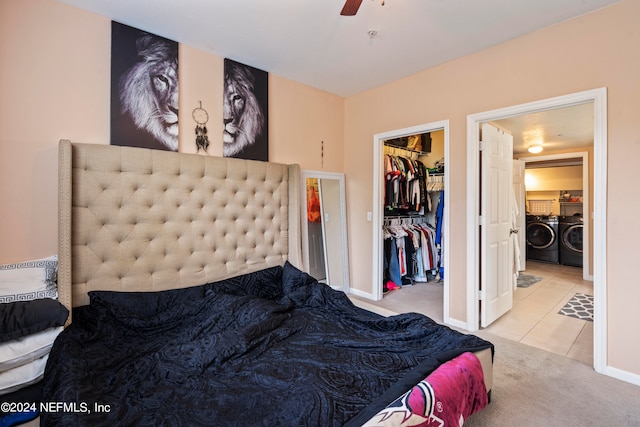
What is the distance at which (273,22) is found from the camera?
2.23m

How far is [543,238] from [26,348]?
A: 7.64 m

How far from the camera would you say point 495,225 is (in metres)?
2.99

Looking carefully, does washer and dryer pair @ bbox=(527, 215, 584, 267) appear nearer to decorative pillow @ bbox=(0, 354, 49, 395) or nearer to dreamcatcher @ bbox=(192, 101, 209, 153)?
dreamcatcher @ bbox=(192, 101, 209, 153)

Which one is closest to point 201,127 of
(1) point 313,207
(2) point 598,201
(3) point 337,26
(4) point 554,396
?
(3) point 337,26

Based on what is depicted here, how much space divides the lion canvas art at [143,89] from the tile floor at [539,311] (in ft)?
8.39

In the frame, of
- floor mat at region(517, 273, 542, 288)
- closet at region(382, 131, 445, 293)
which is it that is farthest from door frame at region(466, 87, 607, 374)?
floor mat at region(517, 273, 542, 288)

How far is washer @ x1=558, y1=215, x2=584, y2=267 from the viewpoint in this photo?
5668mm

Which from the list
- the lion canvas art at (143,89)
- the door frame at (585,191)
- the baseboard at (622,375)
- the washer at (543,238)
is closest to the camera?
the baseboard at (622,375)

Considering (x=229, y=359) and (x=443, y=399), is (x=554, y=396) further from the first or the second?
(x=229, y=359)

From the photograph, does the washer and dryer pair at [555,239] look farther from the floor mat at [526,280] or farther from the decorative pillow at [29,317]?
the decorative pillow at [29,317]

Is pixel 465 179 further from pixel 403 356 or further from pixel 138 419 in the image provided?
pixel 138 419

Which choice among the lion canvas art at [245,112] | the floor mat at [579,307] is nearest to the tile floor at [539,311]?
the floor mat at [579,307]

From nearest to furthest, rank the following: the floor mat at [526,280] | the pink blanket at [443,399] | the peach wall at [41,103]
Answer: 1. the pink blanket at [443,399]
2. the peach wall at [41,103]
3. the floor mat at [526,280]

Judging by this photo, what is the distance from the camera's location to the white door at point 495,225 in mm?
2818
